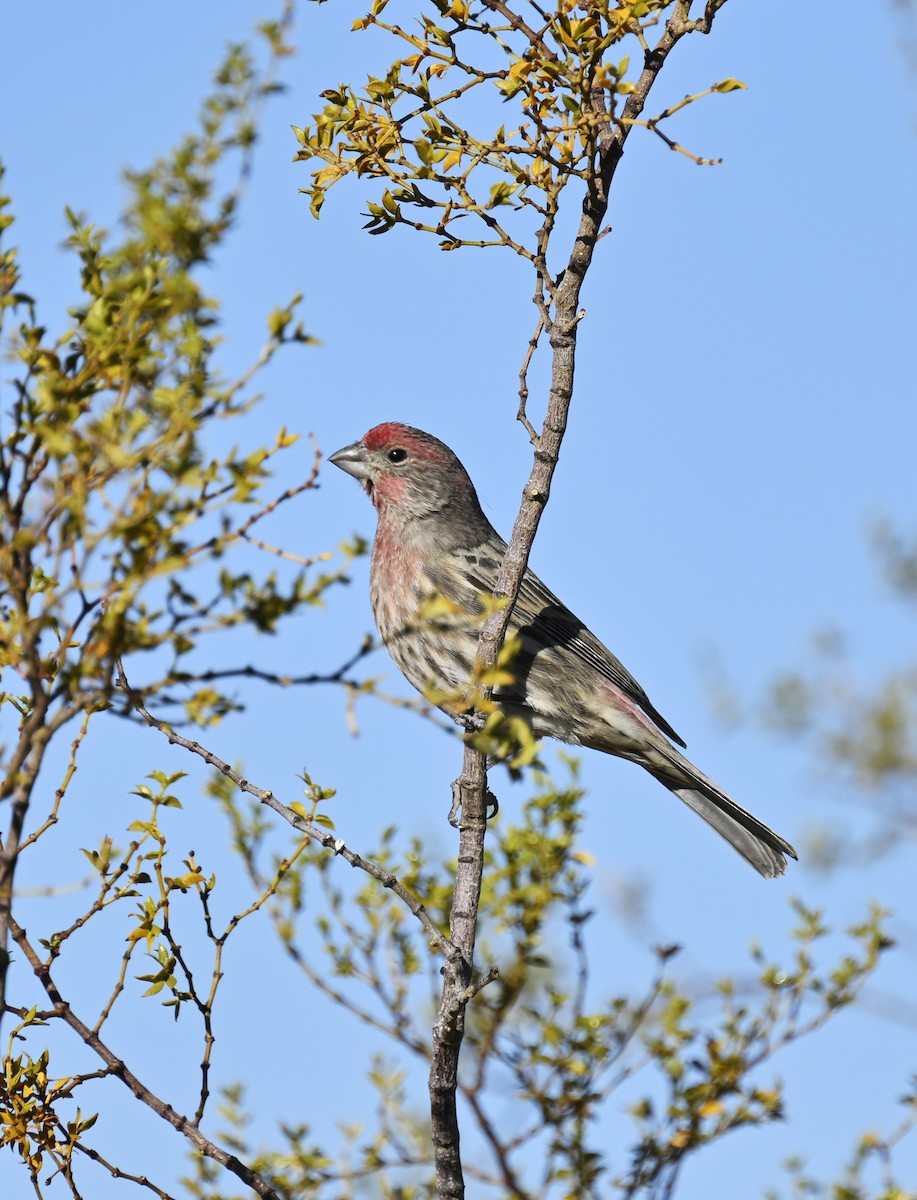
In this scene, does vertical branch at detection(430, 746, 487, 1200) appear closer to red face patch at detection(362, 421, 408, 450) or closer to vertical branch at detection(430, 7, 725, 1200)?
vertical branch at detection(430, 7, 725, 1200)

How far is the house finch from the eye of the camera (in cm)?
674

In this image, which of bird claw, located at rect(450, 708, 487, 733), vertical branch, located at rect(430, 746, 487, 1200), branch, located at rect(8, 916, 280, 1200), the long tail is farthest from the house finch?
branch, located at rect(8, 916, 280, 1200)

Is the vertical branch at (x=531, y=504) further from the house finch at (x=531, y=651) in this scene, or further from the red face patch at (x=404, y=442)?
the red face patch at (x=404, y=442)

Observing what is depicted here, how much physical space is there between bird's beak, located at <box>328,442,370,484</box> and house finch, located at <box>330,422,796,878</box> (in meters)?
0.03

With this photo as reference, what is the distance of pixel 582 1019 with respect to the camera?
17.2ft

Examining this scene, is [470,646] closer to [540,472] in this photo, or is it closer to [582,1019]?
[582,1019]

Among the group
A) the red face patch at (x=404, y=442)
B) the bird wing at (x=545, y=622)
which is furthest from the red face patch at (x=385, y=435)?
the bird wing at (x=545, y=622)

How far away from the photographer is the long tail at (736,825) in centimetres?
696

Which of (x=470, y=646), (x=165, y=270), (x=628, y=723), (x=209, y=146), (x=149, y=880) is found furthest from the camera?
(x=628, y=723)

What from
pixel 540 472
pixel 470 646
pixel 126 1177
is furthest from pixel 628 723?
pixel 126 1177

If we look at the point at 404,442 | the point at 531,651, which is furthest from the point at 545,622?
the point at 404,442

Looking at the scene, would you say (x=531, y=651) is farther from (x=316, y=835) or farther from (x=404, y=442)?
(x=316, y=835)

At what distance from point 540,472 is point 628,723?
3165mm

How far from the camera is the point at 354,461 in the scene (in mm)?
7547
